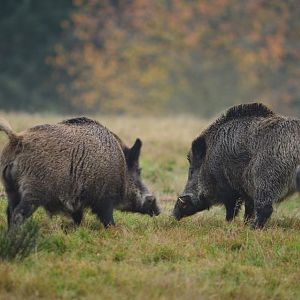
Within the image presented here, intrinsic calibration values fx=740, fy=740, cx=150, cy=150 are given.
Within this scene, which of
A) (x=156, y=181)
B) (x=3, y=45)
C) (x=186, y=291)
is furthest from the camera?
(x=3, y=45)

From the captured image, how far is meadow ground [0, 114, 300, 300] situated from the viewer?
6.80 metres

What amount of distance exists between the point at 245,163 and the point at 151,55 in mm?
27146

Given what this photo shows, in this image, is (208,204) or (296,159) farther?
(208,204)

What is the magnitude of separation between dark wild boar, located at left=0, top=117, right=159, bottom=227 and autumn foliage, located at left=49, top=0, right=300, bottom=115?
1048 inches

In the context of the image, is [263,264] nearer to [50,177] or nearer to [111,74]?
[50,177]

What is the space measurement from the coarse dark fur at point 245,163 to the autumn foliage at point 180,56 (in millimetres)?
25224

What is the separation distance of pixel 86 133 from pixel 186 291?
3.22 metres

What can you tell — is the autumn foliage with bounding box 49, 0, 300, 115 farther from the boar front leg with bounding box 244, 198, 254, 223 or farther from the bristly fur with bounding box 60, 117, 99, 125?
the bristly fur with bounding box 60, 117, 99, 125

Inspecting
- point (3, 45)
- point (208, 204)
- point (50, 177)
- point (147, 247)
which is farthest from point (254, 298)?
point (3, 45)

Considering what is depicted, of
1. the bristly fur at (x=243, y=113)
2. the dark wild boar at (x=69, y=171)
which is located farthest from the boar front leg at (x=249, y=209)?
the dark wild boar at (x=69, y=171)

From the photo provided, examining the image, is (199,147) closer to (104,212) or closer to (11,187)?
(104,212)

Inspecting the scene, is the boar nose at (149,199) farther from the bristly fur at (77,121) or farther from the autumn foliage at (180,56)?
the autumn foliage at (180,56)

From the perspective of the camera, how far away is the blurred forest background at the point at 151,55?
36062 mm

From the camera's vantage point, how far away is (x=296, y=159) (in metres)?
9.58
